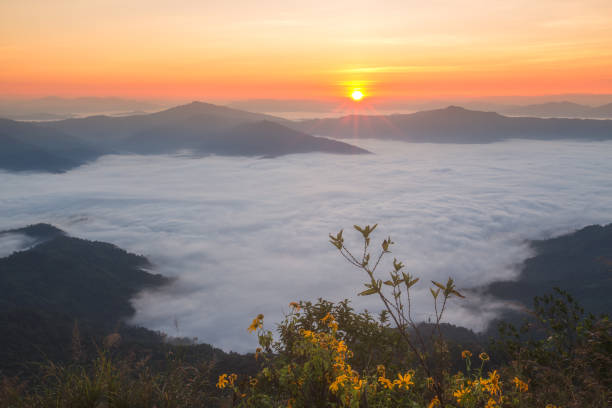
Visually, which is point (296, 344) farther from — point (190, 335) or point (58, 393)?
point (190, 335)

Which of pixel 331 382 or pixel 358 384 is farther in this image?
pixel 331 382

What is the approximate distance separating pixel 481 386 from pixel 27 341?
225 ft

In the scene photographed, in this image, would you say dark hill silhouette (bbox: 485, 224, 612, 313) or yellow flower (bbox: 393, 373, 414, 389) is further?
dark hill silhouette (bbox: 485, 224, 612, 313)

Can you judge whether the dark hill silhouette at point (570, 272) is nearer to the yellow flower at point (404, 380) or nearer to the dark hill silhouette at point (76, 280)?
the yellow flower at point (404, 380)

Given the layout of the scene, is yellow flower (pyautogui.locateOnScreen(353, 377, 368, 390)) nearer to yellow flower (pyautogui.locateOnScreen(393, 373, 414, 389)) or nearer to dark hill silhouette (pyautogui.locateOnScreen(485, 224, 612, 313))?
yellow flower (pyautogui.locateOnScreen(393, 373, 414, 389))

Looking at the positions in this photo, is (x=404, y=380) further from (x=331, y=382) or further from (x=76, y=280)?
(x=76, y=280)

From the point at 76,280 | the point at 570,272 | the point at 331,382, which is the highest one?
the point at 331,382

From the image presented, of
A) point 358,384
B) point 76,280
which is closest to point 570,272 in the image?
point 358,384

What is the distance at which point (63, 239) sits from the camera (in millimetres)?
114562

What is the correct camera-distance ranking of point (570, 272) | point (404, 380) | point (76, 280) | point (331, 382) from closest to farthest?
point (404, 380), point (331, 382), point (76, 280), point (570, 272)

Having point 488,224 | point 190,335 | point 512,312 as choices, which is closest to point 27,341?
point 190,335

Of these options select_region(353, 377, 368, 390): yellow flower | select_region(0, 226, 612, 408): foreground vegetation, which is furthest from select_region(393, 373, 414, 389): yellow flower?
select_region(353, 377, 368, 390): yellow flower

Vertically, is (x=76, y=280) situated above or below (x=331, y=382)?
below

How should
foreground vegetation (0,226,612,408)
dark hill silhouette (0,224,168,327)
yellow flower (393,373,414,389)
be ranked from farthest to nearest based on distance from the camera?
1. dark hill silhouette (0,224,168,327)
2. yellow flower (393,373,414,389)
3. foreground vegetation (0,226,612,408)
